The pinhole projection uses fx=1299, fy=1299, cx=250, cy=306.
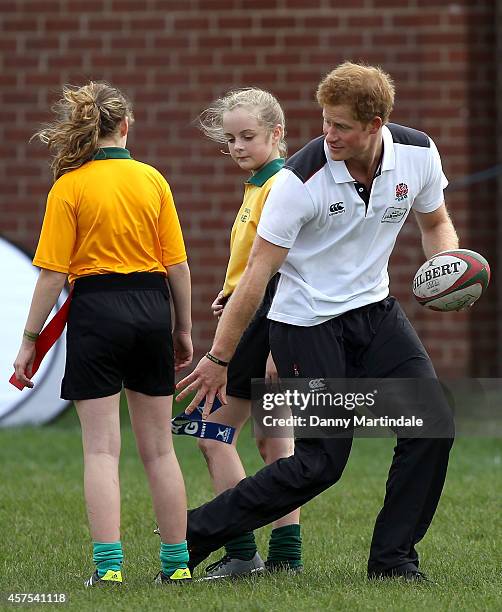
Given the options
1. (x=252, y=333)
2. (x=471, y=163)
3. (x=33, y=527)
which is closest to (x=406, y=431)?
(x=252, y=333)

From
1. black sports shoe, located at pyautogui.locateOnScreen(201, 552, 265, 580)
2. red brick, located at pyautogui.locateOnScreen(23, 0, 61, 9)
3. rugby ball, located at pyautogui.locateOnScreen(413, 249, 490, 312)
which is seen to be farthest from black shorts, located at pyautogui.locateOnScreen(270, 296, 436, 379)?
red brick, located at pyautogui.locateOnScreen(23, 0, 61, 9)

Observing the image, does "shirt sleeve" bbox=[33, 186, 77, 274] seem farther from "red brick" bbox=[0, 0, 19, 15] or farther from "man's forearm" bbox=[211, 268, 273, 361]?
"red brick" bbox=[0, 0, 19, 15]

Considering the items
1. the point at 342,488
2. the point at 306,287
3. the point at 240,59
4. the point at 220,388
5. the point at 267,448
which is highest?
the point at 240,59

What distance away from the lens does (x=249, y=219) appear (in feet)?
17.6

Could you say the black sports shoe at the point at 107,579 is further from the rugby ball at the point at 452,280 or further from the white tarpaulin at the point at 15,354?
the white tarpaulin at the point at 15,354

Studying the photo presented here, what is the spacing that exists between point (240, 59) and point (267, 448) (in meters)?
6.40

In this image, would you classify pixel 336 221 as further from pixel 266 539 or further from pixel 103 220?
pixel 266 539

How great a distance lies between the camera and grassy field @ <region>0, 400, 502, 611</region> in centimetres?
470

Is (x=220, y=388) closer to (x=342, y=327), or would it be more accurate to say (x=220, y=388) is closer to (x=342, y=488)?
(x=342, y=327)

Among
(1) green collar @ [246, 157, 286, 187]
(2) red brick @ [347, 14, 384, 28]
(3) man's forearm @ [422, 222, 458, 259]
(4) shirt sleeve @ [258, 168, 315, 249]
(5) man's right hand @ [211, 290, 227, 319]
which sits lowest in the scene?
(5) man's right hand @ [211, 290, 227, 319]

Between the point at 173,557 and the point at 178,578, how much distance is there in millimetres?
83

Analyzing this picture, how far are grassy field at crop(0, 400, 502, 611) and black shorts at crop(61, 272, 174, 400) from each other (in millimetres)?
→ 774

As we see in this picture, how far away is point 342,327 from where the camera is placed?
5.08 metres

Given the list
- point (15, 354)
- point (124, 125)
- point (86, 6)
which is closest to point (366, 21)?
point (86, 6)
